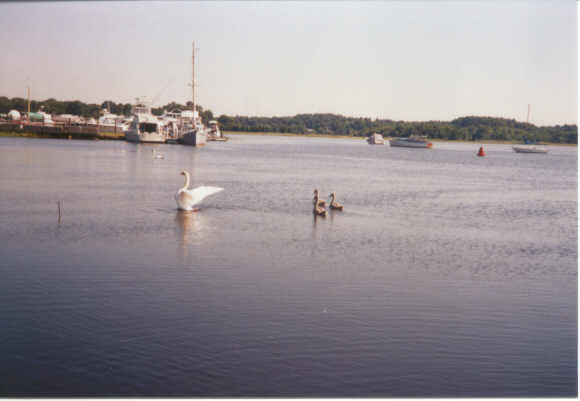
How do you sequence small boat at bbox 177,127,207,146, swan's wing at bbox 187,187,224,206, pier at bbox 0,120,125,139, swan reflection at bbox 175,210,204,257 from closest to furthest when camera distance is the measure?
swan reflection at bbox 175,210,204,257
swan's wing at bbox 187,187,224,206
small boat at bbox 177,127,207,146
pier at bbox 0,120,125,139

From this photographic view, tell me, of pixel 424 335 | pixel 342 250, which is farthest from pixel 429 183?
pixel 424 335

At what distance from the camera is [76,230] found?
13.0 m

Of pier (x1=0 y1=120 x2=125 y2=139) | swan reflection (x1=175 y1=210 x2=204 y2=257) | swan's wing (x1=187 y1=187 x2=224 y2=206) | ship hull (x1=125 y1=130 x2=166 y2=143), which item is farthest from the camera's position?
pier (x1=0 y1=120 x2=125 y2=139)

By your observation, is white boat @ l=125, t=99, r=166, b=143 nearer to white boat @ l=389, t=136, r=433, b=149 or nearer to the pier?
the pier

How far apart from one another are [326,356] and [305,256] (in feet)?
16.3

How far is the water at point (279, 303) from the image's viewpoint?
5.99 meters

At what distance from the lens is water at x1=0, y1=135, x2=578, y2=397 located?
599 centimetres

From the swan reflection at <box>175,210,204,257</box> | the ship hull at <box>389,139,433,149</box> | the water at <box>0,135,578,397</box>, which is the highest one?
the ship hull at <box>389,139,433,149</box>

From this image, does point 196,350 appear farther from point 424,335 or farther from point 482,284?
point 482,284

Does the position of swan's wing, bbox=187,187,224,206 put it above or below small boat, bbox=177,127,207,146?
below

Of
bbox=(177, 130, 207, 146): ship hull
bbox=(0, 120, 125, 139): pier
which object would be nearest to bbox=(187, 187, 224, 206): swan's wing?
bbox=(177, 130, 207, 146): ship hull

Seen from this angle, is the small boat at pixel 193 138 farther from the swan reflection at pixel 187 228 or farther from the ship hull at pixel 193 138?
the swan reflection at pixel 187 228

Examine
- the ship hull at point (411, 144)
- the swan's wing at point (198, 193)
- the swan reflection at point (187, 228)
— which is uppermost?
the ship hull at point (411, 144)

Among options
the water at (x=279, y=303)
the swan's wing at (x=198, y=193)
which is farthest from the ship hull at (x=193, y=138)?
the swan's wing at (x=198, y=193)
